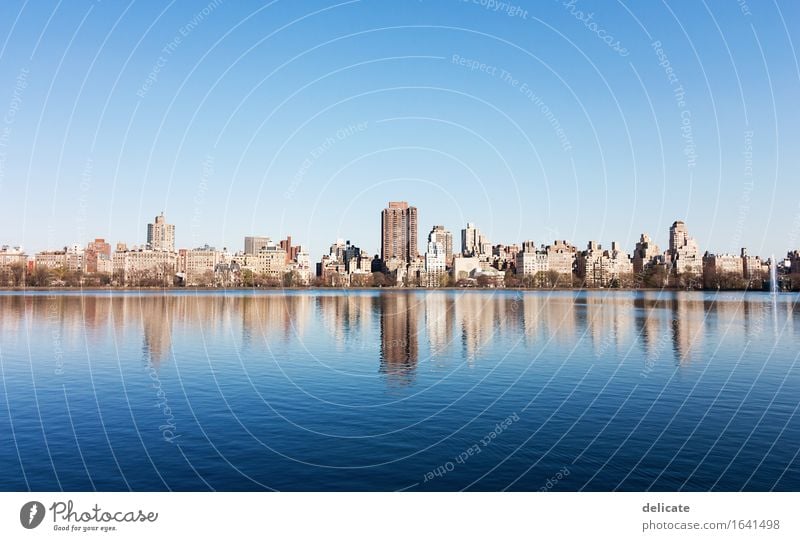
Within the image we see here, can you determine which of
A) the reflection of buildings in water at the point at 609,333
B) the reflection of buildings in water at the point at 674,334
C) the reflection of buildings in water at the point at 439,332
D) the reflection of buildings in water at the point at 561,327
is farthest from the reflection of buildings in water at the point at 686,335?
the reflection of buildings in water at the point at 439,332

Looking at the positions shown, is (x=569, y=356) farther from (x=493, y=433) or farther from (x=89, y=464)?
(x=89, y=464)

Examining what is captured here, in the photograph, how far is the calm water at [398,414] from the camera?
1695 cm

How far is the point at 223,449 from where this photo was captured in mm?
19141

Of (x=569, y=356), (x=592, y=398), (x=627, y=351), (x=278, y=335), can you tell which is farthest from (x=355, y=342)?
(x=592, y=398)

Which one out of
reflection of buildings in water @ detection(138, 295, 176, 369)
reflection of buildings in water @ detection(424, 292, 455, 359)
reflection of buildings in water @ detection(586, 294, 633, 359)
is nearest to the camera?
reflection of buildings in water @ detection(138, 295, 176, 369)

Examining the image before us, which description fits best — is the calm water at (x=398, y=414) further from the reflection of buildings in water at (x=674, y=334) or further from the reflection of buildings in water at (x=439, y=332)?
the reflection of buildings in water at (x=439, y=332)

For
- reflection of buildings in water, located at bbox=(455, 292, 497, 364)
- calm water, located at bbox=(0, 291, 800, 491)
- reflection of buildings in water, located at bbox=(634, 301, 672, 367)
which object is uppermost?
reflection of buildings in water, located at bbox=(634, 301, 672, 367)

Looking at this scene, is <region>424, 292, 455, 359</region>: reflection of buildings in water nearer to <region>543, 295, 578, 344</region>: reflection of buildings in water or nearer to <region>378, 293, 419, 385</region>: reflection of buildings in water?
<region>378, 293, 419, 385</region>: reflection of buildings in water

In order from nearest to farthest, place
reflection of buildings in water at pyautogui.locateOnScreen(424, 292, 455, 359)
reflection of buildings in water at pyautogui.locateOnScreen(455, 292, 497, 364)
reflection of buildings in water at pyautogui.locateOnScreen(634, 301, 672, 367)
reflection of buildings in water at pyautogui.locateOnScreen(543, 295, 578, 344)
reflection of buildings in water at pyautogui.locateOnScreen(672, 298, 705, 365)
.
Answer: reflection of buildings in water at pyautogui.locateOnScreen(672, 298, 705, 365) → reflection of buildings in water at pyautogui.locateOnScreen(634, 301, 672, 367) → reflection of buildings in water at pyautogui.locateOnScreen(455, 292, 497, 364) → reflection of buildings in water at pyautogui.locateOnScreen(424, 292, 455, 359) → reflection of buildings in water at pyautogui.locateOnScreen(543, 295, 578, 344)

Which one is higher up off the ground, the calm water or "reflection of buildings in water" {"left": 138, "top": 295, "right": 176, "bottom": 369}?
"reflection of buildings in water" {"left": 138, "top": 295, "right": 176, "bottom": 369}

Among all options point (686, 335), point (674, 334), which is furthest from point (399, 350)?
point (686, 335)

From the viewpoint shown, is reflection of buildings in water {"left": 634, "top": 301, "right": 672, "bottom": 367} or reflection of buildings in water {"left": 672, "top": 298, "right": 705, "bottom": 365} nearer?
reflection of buildings in water {"left": 672, "top": 298, "right": 705, "bottom": 365}

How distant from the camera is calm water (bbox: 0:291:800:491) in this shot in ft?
55.6

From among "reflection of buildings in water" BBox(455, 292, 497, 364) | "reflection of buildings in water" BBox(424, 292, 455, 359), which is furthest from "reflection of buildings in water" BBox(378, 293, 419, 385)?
"reflection of buildings in water" BBox(455, 292, 497, 364)
